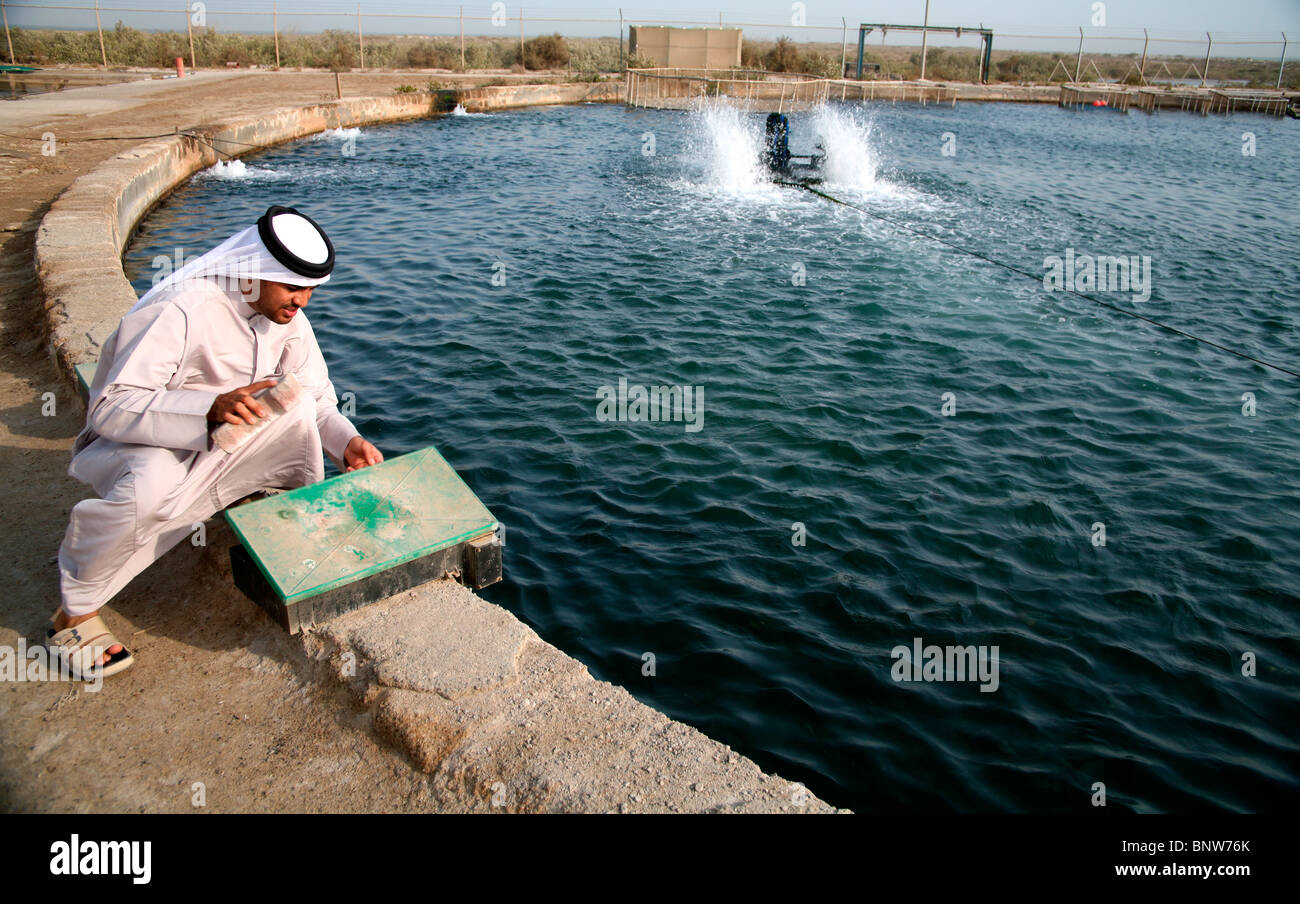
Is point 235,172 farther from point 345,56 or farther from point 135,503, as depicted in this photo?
point 345,56

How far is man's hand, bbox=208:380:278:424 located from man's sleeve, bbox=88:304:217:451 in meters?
0.04

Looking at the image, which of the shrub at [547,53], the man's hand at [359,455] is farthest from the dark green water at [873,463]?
the shrub at [547,53]

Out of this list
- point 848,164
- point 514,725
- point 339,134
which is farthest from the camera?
point 339,134

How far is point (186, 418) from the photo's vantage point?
11.5 ft

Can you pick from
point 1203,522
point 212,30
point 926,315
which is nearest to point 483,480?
point 1203,522

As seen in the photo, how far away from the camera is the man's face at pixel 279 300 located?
3.74 metres

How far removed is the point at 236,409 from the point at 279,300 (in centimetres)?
53

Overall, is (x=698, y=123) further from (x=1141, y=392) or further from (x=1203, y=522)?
(x=1203, y=522)

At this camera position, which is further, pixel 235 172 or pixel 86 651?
pixel 235 172

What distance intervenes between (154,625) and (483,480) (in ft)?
10.3

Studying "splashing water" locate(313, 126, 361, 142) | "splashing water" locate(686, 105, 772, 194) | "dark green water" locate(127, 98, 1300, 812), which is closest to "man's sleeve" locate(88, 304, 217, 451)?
"dark green water" locate(127, 98, 1300, 812)

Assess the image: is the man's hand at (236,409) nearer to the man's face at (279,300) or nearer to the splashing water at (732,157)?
the man's face at (279,300)

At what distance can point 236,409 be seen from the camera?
351 centimetres

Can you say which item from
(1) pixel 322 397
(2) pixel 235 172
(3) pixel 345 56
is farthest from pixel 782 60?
(1) pixel 322 397
